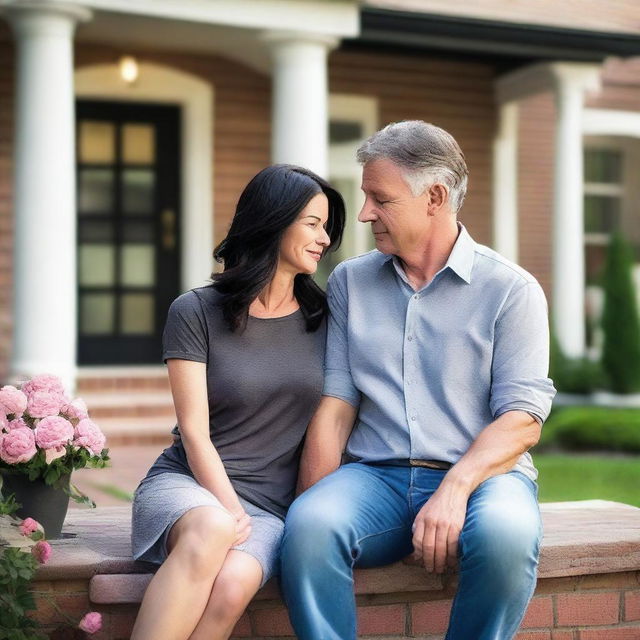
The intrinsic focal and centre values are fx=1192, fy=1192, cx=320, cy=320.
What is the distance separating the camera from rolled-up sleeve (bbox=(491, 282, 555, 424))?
2994 millimetres

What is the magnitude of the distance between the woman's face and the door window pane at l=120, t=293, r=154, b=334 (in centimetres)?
654

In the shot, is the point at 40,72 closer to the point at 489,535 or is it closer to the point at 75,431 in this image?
the point at 75,431

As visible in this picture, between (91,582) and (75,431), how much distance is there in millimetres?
428

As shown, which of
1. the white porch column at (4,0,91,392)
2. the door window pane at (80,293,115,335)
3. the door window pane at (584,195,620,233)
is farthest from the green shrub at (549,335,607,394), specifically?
the white porch column at (4,0,91,392)

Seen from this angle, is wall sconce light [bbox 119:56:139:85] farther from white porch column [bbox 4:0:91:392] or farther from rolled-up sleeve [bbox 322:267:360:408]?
rolled-up sleeve [bbox 322:267:360:408]

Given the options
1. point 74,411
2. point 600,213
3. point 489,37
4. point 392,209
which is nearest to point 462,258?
point 392,209

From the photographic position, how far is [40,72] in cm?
727

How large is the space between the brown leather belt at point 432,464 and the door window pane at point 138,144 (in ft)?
22.6

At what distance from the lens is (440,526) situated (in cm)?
282

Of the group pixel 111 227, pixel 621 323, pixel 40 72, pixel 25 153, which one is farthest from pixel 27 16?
pixel 621 323

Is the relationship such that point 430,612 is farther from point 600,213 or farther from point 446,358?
point 600,213

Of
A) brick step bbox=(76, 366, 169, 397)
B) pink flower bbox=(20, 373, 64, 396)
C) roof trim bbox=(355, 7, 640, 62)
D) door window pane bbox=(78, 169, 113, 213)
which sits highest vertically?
roof trim bbox=(355, 7, 640, 62)

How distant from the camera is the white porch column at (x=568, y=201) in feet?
32.8

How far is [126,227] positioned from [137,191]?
31 cm
